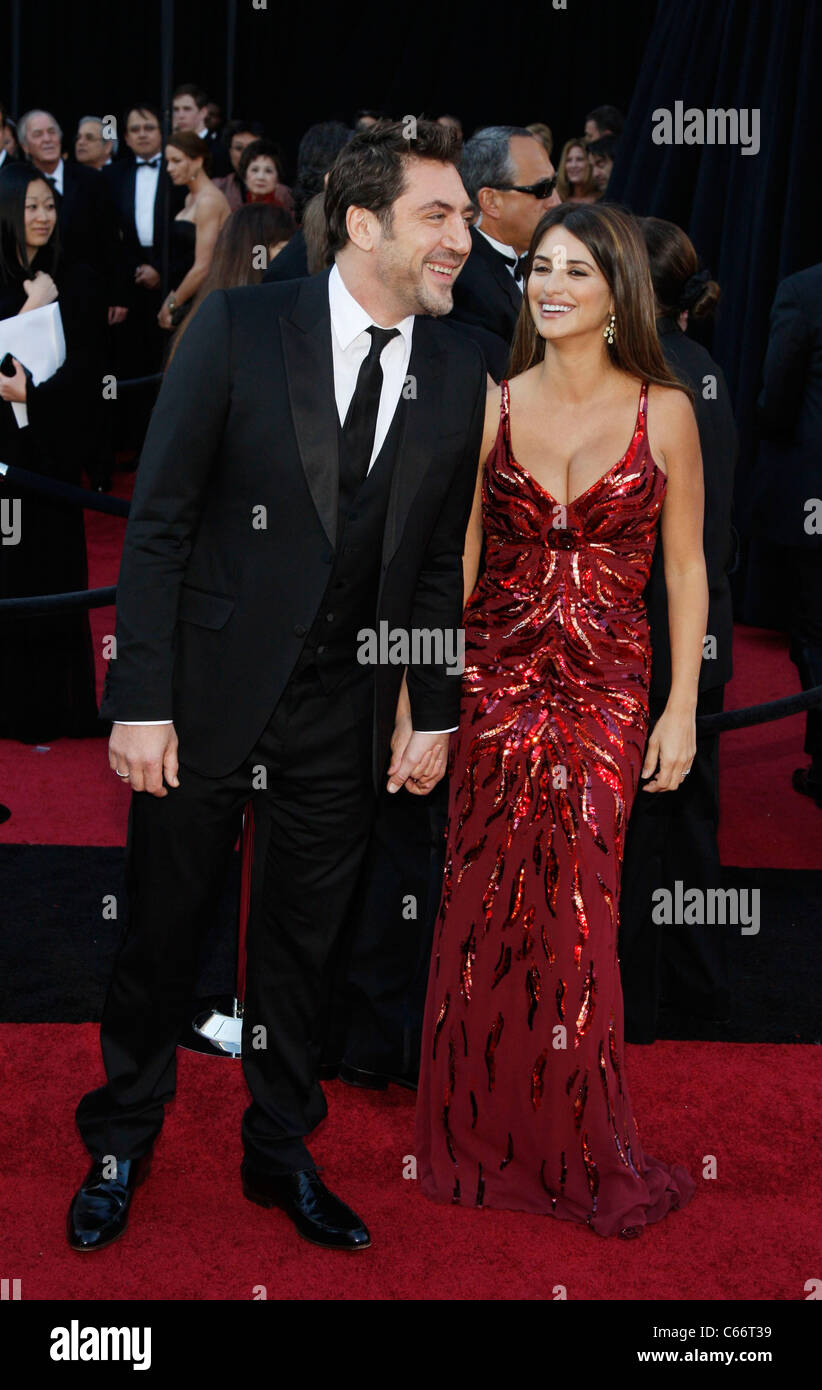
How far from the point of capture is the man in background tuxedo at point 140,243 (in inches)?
390

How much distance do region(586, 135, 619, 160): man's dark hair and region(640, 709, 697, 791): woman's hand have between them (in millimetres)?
6434

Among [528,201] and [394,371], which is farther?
[528,201]

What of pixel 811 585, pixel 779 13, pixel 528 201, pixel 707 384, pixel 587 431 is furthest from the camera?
pixel 779 13

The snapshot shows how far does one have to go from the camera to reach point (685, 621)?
289 cm

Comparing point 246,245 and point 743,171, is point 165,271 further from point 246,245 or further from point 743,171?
point 246,245

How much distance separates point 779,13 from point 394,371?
15.7 ft

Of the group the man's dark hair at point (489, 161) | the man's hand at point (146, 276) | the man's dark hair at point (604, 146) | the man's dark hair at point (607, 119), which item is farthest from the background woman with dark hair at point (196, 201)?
the man's dark hair at point (489, 161)

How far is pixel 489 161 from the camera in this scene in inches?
162

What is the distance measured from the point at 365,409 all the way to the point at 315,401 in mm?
103

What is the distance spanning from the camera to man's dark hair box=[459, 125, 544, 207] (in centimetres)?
409

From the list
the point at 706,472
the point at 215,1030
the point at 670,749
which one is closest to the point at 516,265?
the point at 706,472

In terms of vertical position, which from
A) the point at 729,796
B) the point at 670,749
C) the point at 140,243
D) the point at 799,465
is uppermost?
the point at 140,243
